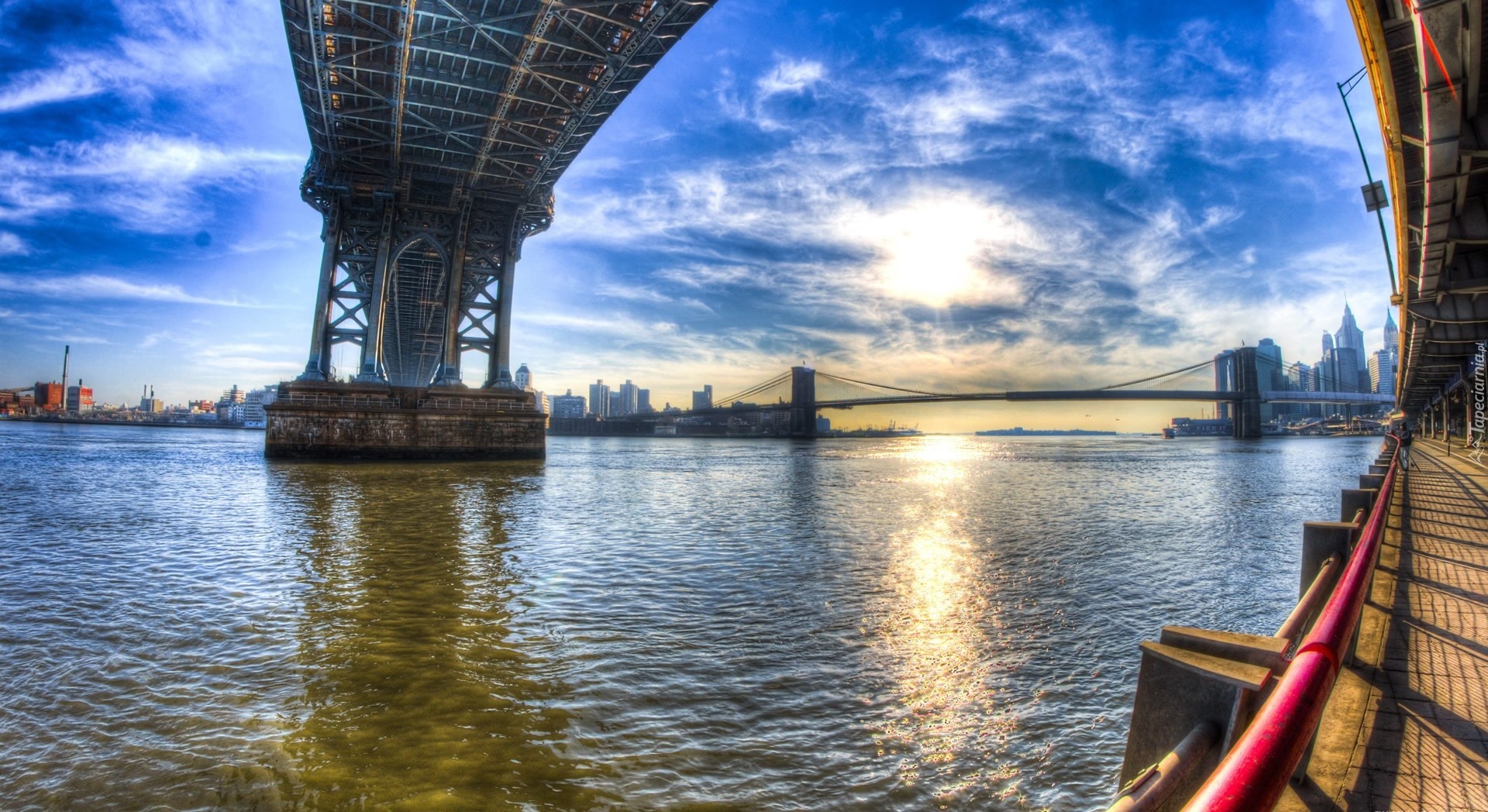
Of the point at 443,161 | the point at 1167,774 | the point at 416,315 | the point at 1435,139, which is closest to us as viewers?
the point at 1167,774

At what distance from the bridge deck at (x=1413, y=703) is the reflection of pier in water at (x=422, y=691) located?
380cm

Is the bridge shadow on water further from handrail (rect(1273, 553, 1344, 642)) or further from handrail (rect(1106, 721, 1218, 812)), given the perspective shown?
handrail (rect(1273, 553, 1344, 642))

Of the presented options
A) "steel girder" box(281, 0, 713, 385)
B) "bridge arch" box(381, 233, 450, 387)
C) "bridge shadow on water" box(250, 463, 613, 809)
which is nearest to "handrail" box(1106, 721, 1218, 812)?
"bridge shadow on water" box(250, 463, 613, 809)

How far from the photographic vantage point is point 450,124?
34656mm

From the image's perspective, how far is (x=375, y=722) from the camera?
5.11 m

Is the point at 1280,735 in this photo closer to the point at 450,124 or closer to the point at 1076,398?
the point at 450,124

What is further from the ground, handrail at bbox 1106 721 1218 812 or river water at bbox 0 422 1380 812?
handrail at bbox 1106 721 1218 812

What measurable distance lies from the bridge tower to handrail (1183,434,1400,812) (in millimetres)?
27313

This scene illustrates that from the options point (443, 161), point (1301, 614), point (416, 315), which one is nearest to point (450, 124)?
point (443, 161)

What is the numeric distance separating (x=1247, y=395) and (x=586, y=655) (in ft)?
435

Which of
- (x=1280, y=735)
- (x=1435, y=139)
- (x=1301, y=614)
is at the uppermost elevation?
(x=1435, y=139)

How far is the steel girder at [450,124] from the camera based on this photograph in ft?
84.6

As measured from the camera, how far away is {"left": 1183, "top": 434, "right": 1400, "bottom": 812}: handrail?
3.68 ft

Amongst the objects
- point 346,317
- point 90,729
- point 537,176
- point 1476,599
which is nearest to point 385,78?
point 537,176
